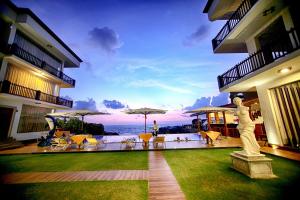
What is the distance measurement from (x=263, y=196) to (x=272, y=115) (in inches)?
270

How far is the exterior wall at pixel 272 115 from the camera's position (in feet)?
24.7

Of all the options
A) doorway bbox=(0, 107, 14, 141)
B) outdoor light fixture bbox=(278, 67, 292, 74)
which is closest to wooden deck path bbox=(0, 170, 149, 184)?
outdoor light fixture bbox=(278, 67, 292, 74)

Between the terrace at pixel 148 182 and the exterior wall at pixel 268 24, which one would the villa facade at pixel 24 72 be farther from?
the exterior wall at pixel 268 24

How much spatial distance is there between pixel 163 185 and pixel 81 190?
2.16 meters

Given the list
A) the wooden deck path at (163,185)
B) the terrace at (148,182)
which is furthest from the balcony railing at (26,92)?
the wooden deck path at (163,185)

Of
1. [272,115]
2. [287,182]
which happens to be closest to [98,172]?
[287,182]

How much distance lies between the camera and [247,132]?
4598 millimetres

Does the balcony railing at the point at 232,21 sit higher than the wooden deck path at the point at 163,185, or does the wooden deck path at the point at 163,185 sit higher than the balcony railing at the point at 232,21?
the balcony railing at the point at 232,21

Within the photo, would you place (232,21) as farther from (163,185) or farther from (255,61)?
(163,185)

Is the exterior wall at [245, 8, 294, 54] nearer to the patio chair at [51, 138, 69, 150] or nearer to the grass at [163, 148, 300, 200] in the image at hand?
the grass at [163, 148, 300, 200]

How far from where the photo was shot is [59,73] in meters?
19.2

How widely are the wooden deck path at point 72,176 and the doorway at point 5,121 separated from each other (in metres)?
10.5

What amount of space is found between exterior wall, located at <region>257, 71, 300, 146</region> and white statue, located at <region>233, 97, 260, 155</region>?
15.4 ft

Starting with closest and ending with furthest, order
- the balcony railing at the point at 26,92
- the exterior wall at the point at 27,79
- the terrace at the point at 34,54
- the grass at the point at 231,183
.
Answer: the grass at the point at 231,183 < the balcony railing at the point at 26,92 < the exterior wall at the point at 27,79 < the terrace at the point at 34,54
